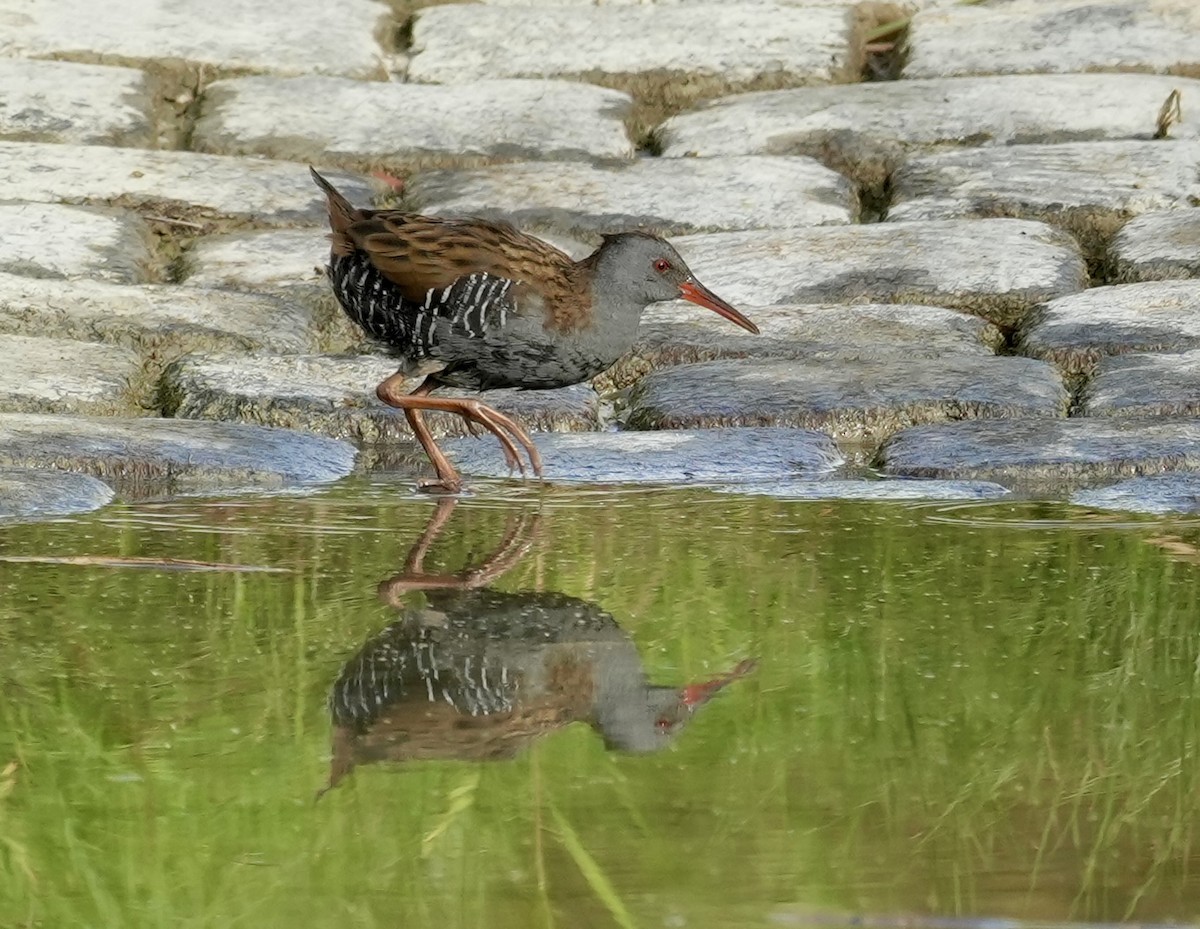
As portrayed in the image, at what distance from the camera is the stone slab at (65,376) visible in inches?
177

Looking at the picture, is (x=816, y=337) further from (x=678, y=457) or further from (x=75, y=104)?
(x=75, y=104)

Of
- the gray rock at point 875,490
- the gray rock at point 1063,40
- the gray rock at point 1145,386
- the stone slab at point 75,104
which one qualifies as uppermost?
the gray rock at point 1063,40

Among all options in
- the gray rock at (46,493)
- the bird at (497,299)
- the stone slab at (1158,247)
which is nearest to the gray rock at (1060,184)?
the stone slab at (1158,247)

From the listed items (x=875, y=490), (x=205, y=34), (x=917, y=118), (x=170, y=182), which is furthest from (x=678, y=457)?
(x=205, y=34)

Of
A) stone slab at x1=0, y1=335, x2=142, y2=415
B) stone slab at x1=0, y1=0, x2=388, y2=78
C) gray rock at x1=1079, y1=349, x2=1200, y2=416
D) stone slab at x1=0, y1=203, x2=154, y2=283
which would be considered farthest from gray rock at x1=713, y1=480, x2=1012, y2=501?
stone slab at x1=0, y1=0, x2=388, y2=78

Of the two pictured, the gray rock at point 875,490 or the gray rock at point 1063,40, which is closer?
the gray rock at point 875,490

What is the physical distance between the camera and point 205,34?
7.12m

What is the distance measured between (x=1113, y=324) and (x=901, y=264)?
682 millimetres

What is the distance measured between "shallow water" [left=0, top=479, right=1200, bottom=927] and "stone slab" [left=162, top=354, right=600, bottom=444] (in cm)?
98

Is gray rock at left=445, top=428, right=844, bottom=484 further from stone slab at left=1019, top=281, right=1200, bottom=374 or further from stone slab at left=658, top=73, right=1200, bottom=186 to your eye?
stone slab at left=658, top=73, right=1200, bottom=186

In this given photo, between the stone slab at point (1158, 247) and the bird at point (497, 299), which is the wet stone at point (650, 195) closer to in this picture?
the stone slab at point (1158, 247)

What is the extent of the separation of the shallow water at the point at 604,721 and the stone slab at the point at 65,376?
100 centimetres

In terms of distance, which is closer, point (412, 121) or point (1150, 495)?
point (1150, 495)

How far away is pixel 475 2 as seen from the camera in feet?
25.0
